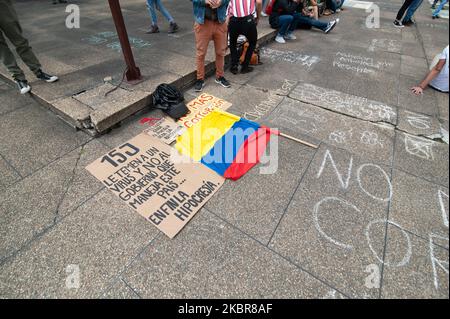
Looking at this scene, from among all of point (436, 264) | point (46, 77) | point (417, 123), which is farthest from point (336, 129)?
point (46, 77)

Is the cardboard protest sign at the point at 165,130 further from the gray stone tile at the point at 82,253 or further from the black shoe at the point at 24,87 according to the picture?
the black shoe at the point at 24,87

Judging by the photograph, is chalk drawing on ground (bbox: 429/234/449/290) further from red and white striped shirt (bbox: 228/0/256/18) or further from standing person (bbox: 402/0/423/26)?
standing person (bbox: 402/0/423/26)

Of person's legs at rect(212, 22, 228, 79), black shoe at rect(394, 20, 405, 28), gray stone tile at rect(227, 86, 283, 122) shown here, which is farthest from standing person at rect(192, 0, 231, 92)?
black shoe at rect(394, 20, 405, 28)

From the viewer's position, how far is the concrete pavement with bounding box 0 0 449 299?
5.89 ft

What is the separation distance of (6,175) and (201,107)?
2.59 meters

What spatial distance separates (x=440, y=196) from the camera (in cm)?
241

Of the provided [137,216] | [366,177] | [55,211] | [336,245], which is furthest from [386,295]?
[55,211]

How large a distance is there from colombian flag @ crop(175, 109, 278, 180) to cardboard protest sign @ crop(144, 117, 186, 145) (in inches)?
4.6

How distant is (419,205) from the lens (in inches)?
91.0

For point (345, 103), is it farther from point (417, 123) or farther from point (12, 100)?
point (12, 100)

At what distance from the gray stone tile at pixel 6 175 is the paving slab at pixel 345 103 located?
4.06 meters

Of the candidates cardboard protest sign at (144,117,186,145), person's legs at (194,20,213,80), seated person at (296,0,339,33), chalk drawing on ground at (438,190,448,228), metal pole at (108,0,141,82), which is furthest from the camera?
seated person at (296,0,339,33)

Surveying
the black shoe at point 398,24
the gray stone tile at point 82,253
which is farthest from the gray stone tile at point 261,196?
the black shoe at point 398,24

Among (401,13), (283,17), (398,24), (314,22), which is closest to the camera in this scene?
(283,17)
